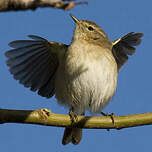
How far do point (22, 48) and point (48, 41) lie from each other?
45 centimetres

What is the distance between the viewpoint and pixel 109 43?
5230 mm

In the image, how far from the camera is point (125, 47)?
5.93 meters

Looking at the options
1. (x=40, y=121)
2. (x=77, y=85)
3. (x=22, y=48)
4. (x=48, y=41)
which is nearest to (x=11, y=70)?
(x=22, y=48)

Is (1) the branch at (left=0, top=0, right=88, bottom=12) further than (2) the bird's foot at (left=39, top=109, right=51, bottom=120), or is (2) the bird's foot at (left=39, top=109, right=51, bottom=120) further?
(2) the bird's foot at (left=39, top=109, right=51, bottom=120)

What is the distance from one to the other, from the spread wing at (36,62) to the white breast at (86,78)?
478mm

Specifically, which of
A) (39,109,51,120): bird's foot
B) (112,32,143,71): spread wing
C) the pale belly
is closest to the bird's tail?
the pale belly

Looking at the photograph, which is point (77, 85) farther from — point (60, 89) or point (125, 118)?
point (125, 118)

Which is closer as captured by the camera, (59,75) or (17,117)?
Answer: (17,117)

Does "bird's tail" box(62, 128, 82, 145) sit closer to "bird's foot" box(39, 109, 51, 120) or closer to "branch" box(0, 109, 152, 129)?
"branch" box(0, 109, 152, 129)

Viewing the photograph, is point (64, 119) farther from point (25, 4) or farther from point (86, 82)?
point (25, 4)

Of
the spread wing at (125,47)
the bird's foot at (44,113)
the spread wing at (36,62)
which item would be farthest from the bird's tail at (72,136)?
the bird's foot at (44,113)

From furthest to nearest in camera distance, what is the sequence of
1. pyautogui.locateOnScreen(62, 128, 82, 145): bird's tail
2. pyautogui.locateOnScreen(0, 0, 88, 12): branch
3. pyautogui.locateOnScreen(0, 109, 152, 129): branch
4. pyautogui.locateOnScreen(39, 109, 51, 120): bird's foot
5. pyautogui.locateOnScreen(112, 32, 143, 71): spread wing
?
pyautogui.locateOnScreen(112, 32, 143, 71): spread wing < pyautogui.locateOnScreen(62, 128, 82, 145): bird's tail < pyautogui.locateOnScreen(39, 109, 51, 120): bird's foot < pyautogui.locateOnScreen(0, 109, 152, 129): branch < pyautogui.locateOnScreen(0, 0, 88, 12): branch

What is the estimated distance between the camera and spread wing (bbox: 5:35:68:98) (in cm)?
494

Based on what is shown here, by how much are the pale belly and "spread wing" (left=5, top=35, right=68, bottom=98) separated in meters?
0.48
